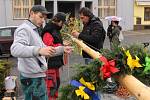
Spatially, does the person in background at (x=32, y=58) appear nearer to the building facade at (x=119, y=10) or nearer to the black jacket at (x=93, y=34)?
the black jacket at (x=93, y=34)

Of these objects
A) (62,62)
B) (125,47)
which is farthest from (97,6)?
(125,47)

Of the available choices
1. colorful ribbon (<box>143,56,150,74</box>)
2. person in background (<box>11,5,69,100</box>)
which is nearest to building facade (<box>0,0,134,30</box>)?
person in background (<box>11,5,69,100</box>)

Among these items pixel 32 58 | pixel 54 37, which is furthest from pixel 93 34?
pixel 32 58

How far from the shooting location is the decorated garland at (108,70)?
9.65 ft

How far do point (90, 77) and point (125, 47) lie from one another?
37 centimetres

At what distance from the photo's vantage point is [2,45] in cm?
1825

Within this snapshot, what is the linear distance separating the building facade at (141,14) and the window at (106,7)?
2512 millimetres

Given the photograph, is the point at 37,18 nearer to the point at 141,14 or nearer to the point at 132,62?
the point at 132,62

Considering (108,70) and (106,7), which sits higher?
(106,7)

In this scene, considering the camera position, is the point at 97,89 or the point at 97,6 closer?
the point at 97,89

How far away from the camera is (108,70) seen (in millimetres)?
2900

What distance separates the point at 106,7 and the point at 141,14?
14.5ft

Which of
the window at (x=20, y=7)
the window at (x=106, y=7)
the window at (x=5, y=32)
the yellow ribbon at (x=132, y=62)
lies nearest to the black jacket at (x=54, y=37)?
the yellow ribbon at (x=132, y=62)

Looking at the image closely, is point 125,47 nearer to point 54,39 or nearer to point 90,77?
point 90,77
